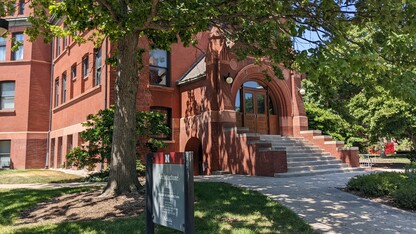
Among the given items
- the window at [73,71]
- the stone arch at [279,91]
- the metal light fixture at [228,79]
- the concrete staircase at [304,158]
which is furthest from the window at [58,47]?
the concrete staircase at [304,158]

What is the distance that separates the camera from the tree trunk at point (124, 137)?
305 inches

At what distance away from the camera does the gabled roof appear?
51.6 ft

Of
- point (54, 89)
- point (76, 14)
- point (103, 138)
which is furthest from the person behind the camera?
point (54, 89)

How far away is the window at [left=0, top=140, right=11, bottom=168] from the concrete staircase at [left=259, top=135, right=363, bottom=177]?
17312 millimetres

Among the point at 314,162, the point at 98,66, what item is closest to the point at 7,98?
the point at 98,66

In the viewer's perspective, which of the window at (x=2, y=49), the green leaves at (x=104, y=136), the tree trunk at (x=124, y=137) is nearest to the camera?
the tree trunk at (x=124, y=137)

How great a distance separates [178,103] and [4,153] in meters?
13.5

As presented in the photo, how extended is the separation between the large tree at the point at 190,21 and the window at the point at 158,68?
27.3ft

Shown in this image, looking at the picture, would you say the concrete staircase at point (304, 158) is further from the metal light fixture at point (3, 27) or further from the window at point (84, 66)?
the window at point (84, 66)

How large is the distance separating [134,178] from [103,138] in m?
4.89

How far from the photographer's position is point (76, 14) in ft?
22.4

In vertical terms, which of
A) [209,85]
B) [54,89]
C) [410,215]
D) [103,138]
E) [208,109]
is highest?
[54,89]

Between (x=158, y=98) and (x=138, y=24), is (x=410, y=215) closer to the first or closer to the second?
(x=138, y=24)

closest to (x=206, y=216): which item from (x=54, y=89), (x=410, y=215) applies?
(x=410, y=215)
